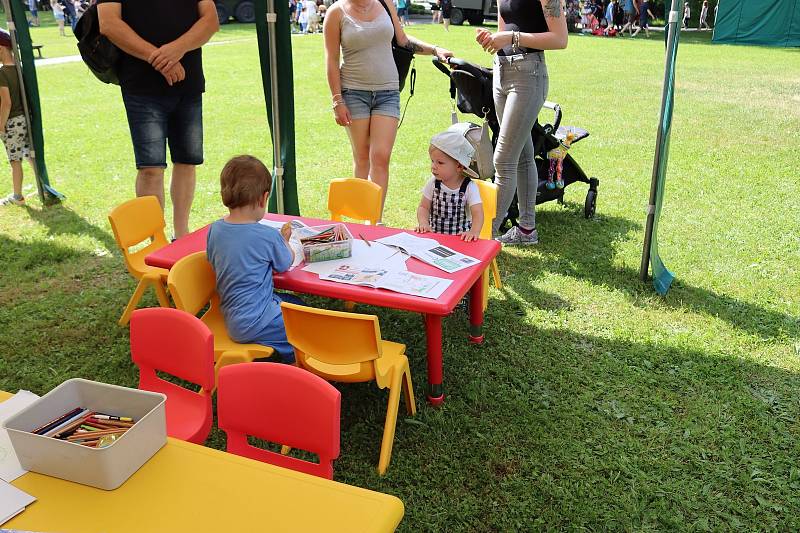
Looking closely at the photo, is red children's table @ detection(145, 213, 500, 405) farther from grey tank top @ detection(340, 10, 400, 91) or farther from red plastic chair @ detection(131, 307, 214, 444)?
grey tank top @ detection(340, 10, 400, 91)

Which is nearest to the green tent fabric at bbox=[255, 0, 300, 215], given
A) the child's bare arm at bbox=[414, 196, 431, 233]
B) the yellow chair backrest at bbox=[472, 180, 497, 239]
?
the child's bare arm at bbox=[414, 196, 431, 233]

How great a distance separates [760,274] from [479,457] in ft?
9.59

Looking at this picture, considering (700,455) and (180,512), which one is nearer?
(180,512)

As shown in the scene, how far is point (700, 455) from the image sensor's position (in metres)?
3.07

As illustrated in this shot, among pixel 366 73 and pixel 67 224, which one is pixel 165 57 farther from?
pixel 67 224

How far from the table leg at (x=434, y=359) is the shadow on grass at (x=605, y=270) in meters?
1.32

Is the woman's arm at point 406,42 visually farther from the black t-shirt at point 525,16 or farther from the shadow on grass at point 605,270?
the shadow on grass at point 605,270

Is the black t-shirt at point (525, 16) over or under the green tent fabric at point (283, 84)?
over

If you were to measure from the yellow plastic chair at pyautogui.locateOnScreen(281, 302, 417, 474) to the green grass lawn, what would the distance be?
0.32m

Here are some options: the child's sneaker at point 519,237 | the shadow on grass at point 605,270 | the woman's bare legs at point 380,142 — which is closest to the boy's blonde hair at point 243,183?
the woman's bare legs at point 380,142

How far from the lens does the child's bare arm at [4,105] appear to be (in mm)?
5965

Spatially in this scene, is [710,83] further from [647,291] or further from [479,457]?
[479,457]

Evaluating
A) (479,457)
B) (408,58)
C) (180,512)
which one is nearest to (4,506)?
(180,512)

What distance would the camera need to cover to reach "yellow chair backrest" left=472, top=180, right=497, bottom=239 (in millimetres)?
4152
